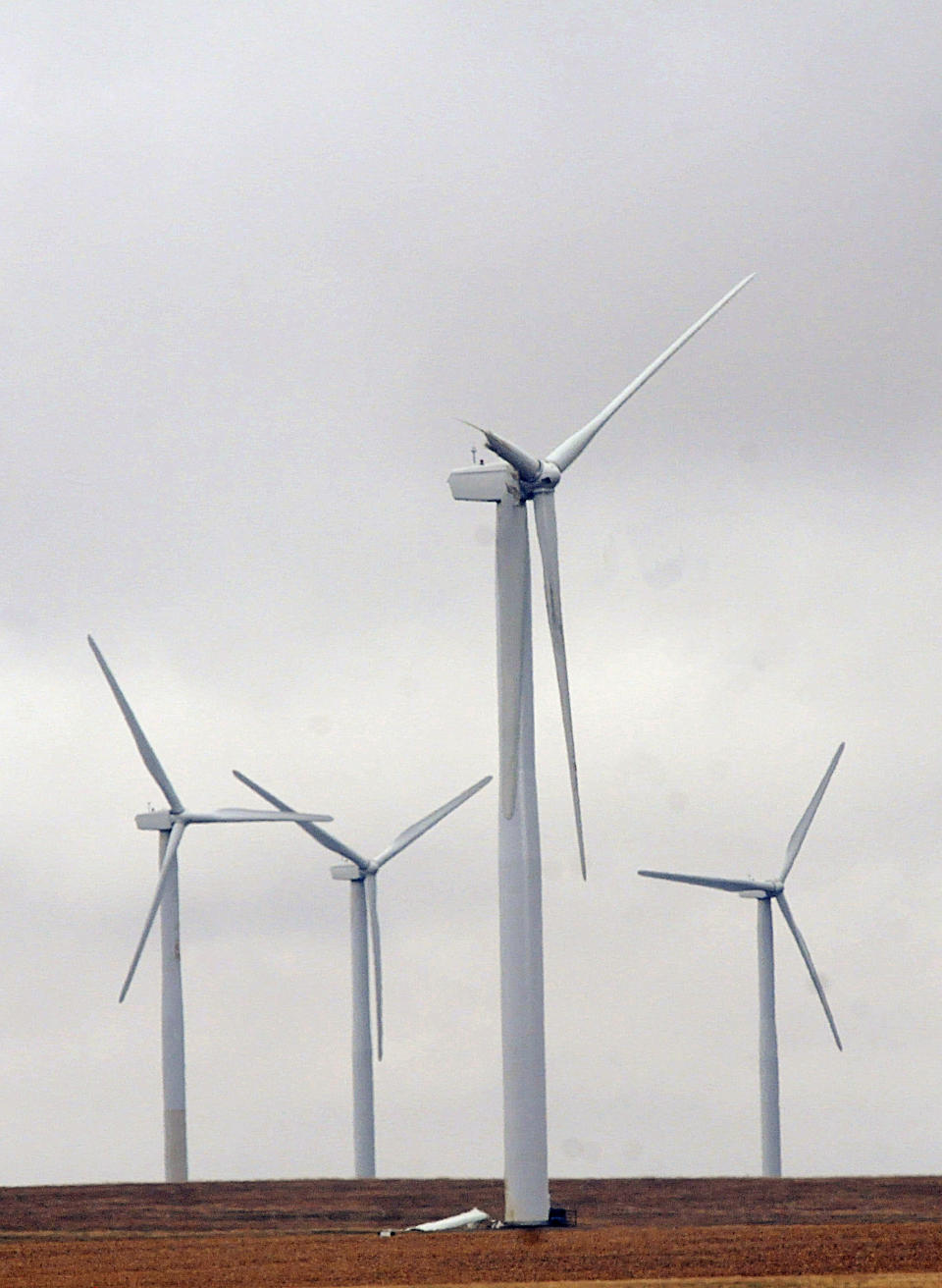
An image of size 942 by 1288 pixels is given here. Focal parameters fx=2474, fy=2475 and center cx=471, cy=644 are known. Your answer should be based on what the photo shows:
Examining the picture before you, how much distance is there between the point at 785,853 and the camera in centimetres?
7944

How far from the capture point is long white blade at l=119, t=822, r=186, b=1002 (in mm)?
68625

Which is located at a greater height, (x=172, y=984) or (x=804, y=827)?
(x=804, y=827)

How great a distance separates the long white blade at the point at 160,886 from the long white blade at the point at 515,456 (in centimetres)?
2679

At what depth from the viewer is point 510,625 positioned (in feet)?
148

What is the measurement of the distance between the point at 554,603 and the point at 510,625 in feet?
2.99

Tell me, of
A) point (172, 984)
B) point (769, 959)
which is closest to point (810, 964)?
point (769, 959)

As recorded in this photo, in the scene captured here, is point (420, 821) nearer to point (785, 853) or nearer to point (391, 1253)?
point (785, 853)

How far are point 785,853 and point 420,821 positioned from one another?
484 inches

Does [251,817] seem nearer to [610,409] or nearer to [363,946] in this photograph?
[363,946]

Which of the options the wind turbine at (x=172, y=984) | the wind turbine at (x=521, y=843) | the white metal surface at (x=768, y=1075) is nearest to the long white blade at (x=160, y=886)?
the wind turbine at (x=172, y=984)

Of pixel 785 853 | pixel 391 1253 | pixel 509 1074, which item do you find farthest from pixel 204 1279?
pixel 785 853

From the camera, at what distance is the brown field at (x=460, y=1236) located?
3547 centimetres

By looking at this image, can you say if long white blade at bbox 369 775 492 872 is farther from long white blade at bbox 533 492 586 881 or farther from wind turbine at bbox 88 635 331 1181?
long white blade at bbox 533 492 586 881

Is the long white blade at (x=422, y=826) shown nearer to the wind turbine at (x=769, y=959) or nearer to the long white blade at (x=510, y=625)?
the wind turbine at (x=769, y=959)
